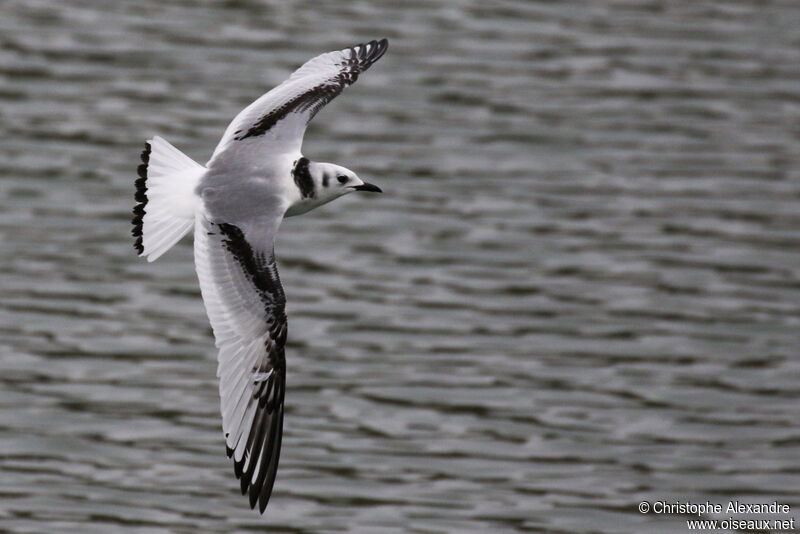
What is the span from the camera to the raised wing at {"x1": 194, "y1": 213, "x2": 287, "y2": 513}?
387 inches

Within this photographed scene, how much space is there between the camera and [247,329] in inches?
390

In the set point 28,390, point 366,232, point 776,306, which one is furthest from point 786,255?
point 28,390

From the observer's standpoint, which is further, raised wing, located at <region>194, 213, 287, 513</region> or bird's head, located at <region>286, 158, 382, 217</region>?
bird's head, located at <region>286, 158, 382, 217</region>

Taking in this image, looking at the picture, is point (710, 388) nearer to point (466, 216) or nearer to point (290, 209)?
point (466, 216)

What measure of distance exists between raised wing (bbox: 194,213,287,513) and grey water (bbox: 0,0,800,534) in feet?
7.55

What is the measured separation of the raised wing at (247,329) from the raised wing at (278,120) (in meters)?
0.55

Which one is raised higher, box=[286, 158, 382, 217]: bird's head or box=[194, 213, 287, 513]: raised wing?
box=[286, 158, 382, 217]: bird's head

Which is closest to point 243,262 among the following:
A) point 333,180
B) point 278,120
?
point 333,180

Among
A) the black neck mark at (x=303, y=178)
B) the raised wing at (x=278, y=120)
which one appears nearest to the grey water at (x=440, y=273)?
the raised wing at (x=278, y=120)

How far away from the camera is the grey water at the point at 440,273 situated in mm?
12703

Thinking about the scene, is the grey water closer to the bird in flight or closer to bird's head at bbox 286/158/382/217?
the bird in flight

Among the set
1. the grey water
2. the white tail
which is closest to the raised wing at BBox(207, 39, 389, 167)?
the white tail

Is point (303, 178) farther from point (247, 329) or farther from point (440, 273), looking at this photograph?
point (440, 273)

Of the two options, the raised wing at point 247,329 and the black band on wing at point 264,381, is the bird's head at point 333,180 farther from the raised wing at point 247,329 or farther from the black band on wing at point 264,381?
the black band on wing at point 264,381
